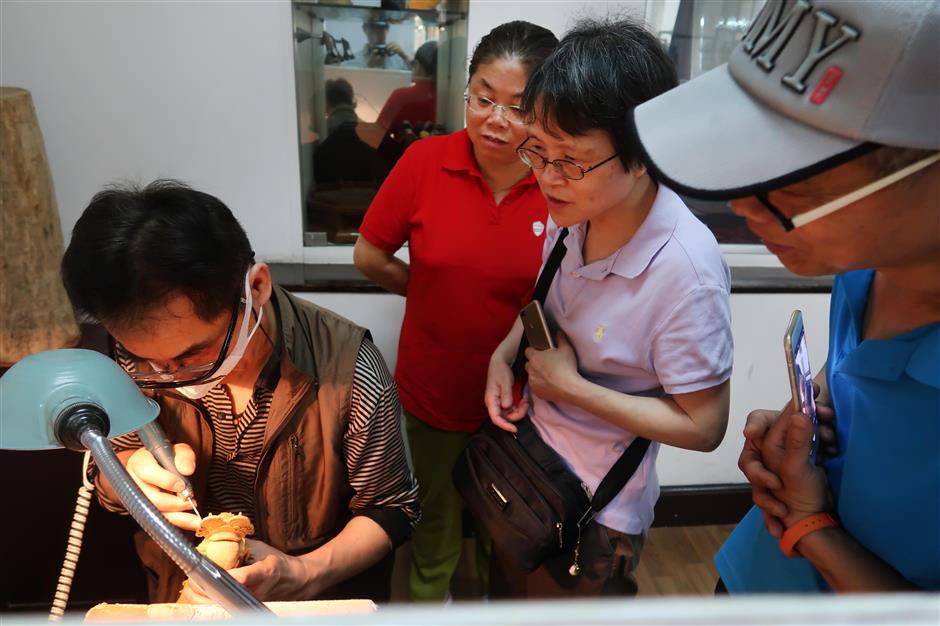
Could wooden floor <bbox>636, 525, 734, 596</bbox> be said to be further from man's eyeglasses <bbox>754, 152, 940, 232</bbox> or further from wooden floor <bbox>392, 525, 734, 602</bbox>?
man's eyeglasses <bbox>754, 152, 940, 232</bbox>

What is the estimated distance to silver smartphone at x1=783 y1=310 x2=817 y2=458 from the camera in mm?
913

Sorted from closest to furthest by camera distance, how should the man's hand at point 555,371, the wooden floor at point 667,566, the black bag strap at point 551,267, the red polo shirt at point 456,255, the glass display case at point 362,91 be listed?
the man's hand at point 555,371 → the black bag strap at point 551,267 → the red polo shirt at point 456,255 → the glass display case at point 362,91 → the wooden floor at point 667,566

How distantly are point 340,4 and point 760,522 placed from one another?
6.35 ft

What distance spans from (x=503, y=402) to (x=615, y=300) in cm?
36

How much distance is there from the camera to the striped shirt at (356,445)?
1278mm

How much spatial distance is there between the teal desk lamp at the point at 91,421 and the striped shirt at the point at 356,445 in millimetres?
481

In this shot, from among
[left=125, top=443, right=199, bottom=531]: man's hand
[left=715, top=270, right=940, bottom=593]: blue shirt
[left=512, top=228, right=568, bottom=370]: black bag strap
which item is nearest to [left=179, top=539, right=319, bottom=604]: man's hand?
[left=125, top=443, right=199, bottom=531]: man's hand

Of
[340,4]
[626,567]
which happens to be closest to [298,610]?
[626,567]

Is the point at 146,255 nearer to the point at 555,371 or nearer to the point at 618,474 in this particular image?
the point at 555,371

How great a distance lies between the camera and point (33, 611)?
74.3 inches

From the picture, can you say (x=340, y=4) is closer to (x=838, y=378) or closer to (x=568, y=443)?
(x=568, y=443)

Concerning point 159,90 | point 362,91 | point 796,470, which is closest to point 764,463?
point 796,470

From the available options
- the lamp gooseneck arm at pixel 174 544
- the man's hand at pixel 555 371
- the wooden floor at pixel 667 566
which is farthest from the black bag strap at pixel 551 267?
the wooden floor at pixel 667 566

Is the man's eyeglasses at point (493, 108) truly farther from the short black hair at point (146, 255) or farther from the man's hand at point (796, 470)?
the man's hand at point (796, 470)
